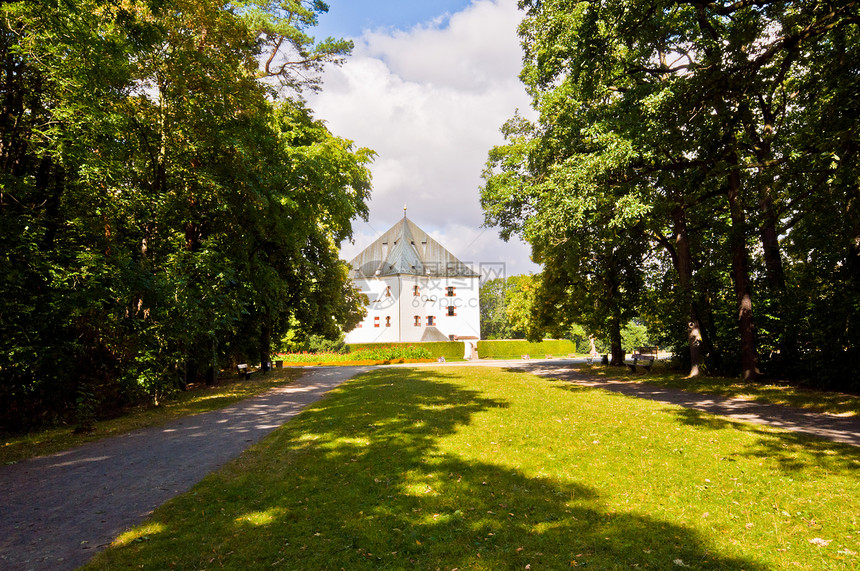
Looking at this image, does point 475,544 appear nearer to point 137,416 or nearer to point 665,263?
point 137,416

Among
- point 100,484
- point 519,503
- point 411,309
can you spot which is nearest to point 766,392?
point 519,503

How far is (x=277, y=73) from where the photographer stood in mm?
19672

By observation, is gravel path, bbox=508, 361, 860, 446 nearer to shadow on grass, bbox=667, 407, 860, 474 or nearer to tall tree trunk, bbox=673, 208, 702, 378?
shadow on grass, bbox=667, 407, 860, 474

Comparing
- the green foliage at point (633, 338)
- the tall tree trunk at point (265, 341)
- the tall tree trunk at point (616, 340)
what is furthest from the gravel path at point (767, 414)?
the green foliage at point (633, 338)

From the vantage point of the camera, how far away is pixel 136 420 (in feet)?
35.3

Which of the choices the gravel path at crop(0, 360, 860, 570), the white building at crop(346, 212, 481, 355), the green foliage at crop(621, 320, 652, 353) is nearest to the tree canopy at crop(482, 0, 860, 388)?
the gravel path at crop(0, 360, 860, 570)

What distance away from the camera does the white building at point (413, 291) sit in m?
53.6

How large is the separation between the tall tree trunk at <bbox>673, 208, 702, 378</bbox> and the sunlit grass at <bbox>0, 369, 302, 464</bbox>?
54.8 ft

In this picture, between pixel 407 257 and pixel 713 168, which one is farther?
pixel 407 257

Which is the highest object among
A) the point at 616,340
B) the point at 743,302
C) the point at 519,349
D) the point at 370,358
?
the point at 743,302

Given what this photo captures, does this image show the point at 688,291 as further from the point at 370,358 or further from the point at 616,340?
the point at 370,358

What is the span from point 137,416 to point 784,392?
59.5ft

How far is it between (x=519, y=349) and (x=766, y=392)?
30.0 m

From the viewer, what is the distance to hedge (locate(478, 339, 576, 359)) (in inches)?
1583
